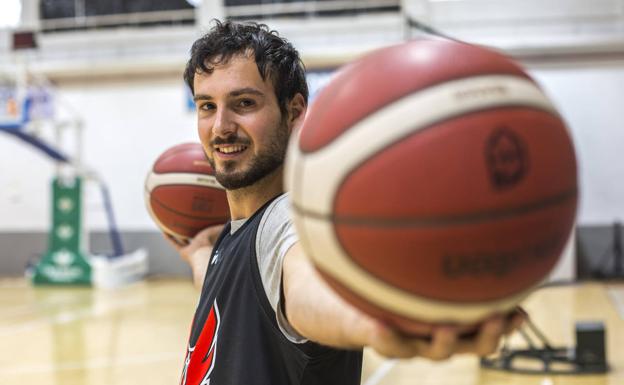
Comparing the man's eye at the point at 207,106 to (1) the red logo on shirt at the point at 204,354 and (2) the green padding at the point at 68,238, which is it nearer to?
(1) the red logo on shirt at the point at 204,354

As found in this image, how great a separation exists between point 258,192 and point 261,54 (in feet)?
0.87

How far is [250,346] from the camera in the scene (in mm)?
1181

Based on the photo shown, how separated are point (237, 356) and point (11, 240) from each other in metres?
9.19

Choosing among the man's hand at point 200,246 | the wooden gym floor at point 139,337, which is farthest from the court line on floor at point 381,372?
the man's hand at point 200,246

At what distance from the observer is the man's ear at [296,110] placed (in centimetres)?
137

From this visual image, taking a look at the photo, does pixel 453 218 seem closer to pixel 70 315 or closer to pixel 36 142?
pixel 70 315

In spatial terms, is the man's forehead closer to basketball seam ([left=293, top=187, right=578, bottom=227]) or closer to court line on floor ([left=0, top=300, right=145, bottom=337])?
basketball seam ([left=293, top=187, right=578, bottom=227])

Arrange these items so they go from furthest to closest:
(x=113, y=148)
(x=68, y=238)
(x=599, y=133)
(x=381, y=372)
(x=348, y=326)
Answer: (x=113, y=148), (x=599, y=133), (x=68, y=238), (x=381, y=372), (x=348, y=326)

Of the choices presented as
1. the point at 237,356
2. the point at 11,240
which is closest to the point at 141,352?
the point at 237,356

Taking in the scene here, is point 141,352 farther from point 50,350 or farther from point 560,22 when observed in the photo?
point 560,22

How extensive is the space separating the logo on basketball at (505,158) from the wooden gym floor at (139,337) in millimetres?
2957

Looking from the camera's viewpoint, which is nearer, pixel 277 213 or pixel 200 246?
pixel 277 213

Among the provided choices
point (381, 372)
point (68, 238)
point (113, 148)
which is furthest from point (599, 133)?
point (68, 238)

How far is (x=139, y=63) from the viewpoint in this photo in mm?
8969
